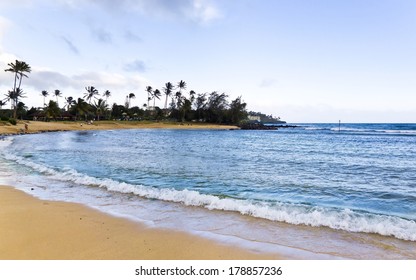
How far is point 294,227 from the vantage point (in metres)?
7.31

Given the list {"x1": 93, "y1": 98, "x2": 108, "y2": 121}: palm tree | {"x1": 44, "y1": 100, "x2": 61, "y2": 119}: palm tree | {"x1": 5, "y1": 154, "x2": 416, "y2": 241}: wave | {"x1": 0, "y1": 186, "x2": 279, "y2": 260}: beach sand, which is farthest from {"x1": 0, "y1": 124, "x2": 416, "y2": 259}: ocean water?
{"x1": 93, "y1": 98, "x2": 108, "y2": 121}: palm tree

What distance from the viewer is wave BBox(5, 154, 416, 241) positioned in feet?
23.3

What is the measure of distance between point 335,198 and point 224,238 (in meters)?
5.66

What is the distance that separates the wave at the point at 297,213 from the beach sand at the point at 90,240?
2554 mm

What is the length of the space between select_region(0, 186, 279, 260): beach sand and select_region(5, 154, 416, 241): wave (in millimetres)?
2554

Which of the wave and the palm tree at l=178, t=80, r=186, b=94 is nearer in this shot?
the wave

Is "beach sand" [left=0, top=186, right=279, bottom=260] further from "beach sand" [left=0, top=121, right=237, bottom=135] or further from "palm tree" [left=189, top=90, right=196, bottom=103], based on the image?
"palm tree" [left=189, top=90, right=196, bottom=103]

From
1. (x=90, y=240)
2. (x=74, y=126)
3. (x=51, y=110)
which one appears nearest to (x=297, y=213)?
(x=90, y=240)

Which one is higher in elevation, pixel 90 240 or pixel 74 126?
pixel 74 126

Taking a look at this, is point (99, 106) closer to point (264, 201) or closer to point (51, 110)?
point (51, 110)

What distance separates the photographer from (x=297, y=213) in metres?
8.29

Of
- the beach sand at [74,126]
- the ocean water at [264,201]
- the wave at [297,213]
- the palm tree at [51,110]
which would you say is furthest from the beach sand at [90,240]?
the palm tree at [51,110]

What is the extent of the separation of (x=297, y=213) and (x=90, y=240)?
537 centimetres

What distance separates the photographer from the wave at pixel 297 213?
7098mm
